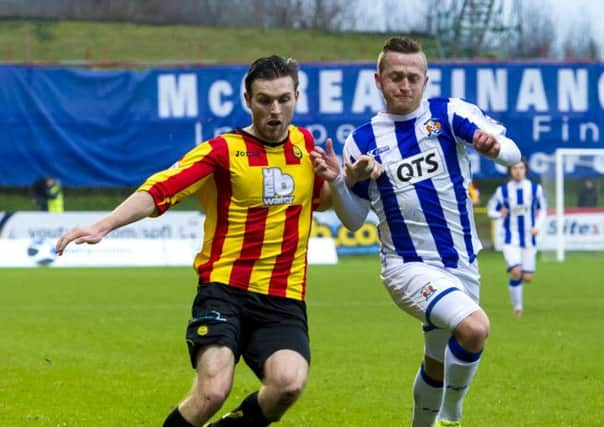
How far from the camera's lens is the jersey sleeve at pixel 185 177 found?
6504 mm

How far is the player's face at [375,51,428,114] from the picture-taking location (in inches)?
283

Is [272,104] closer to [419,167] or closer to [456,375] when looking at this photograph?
[419,167]

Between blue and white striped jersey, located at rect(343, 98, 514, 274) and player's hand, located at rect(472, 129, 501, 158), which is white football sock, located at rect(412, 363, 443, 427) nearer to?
blue and white striped jersey, located at rect(343, 98, 514, 274)

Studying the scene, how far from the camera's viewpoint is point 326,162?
22.0ft

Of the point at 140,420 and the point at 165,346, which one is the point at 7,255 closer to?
the point at 165,346

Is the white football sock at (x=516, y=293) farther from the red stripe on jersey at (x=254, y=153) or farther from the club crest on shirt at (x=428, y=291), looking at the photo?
the red stripe on jersey at (x=254, y=153)

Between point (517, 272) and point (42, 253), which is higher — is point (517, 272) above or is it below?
above

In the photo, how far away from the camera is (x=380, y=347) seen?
41.9 ft

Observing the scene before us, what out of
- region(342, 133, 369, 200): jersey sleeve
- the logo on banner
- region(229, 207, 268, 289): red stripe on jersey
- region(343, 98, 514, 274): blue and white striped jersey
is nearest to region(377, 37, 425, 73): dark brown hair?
region(343, 98, 514, 274): blue and white striped jersey

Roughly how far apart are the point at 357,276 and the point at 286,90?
57.4ft

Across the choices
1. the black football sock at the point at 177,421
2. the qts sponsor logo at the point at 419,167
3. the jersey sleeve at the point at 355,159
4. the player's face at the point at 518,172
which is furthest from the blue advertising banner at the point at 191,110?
the black football sock at the point at 177,421

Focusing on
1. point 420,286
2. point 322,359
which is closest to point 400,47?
point 420,286

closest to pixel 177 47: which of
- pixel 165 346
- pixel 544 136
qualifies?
pixel 544 136

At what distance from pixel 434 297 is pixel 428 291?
6cm
